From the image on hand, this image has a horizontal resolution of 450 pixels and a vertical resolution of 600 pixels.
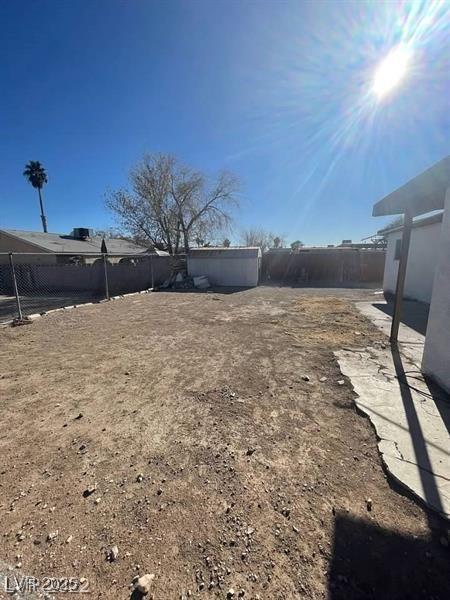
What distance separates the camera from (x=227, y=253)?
539 inches

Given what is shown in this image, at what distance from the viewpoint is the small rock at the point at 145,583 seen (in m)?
1.19

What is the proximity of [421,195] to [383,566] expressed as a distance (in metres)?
3.99

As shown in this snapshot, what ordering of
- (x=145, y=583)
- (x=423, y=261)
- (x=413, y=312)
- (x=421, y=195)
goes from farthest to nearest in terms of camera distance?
(x=423, y=261) → (x=413, y=312) → (x=421, y=195) → (x=145, y=583)

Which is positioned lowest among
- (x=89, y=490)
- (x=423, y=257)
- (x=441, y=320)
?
(x=89, y=490)

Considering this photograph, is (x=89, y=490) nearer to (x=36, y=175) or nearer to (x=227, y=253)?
(x=227, y=253)

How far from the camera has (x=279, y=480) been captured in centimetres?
179

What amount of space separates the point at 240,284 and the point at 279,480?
12.1 meters

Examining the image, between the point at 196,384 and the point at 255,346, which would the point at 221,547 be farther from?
the point at 255,346

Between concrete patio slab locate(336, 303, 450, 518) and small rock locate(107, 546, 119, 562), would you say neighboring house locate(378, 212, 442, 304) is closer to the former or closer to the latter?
concrete patio slab locate(336, 303, 450, 518)

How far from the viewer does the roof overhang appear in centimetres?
273

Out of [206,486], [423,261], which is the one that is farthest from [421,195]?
[423,261]

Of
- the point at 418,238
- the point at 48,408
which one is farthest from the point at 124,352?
the point at 418,238

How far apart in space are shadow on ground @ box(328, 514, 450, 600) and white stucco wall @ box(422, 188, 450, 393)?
7.20ft

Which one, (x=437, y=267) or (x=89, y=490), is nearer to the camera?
(x=89, y=490)
